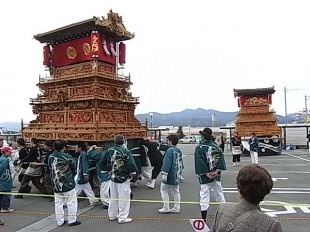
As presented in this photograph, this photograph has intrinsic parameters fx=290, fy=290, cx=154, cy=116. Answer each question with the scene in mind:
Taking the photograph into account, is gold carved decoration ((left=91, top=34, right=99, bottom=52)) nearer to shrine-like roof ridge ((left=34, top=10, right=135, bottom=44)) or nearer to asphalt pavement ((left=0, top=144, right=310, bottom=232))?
shrine-like roof ridge ((left=34, top=10, right=135, bottom=44))

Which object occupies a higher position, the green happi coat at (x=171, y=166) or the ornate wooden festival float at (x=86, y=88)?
the ornate wooden festival float at (x=86, y=88)

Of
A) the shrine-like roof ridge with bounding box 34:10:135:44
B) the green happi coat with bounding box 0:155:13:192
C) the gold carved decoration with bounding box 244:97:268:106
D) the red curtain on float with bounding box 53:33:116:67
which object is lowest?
the green happi coat with bounding box 0:155:13:192

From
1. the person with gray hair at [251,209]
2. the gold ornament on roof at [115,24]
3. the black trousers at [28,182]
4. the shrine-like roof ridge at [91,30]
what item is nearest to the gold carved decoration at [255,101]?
the shrine-like roof ridge at [91,30]

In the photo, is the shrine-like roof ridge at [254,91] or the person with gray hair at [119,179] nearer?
the person with gray hair at [119,179]

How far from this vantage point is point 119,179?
255 inches

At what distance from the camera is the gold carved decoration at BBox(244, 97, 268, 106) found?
2457cm

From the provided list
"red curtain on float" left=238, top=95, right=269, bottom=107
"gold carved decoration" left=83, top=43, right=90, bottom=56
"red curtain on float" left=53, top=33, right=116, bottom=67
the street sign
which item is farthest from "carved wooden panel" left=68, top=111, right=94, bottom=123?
"red curtain on float" left=238, top=95, right=269, bottom=107

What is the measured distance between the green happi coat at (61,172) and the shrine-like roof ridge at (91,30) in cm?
631

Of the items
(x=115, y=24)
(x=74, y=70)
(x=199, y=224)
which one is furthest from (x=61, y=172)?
(x=115, y=24)

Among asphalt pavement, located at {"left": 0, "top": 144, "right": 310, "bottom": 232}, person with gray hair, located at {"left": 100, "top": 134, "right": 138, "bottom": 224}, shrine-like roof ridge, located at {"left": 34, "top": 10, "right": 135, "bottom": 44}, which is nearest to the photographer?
asphalt pavement, located at {"left": 0, "top": 144, "right": 310, "bottom": 232}

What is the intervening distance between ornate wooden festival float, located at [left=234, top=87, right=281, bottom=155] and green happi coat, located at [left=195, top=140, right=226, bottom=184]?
1850 centimetres

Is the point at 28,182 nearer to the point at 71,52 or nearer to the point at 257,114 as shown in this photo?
the point at 71,52

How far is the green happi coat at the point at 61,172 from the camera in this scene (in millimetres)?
6184

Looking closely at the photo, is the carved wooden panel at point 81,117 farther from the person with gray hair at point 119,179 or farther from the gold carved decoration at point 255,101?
the gold carved decoration at point 255,101
